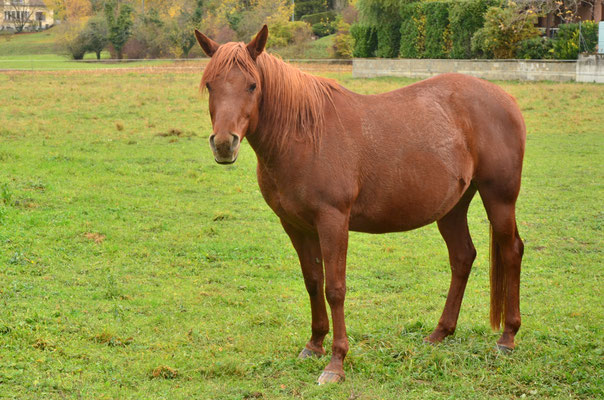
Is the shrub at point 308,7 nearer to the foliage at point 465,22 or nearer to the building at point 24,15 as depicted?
the foliage at point 465,22

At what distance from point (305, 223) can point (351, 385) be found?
1.13 metres

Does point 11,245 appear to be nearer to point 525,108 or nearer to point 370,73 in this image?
point 525,108

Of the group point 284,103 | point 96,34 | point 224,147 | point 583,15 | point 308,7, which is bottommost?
point 224,147

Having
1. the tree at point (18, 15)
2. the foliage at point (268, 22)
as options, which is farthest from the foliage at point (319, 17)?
the tree at point (18, 15)

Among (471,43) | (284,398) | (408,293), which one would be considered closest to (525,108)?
(471,43)

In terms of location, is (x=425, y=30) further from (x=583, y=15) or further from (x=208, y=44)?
(x=208, y=44)

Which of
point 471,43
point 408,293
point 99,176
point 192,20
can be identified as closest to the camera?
point 408,293

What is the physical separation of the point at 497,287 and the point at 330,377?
1684mm

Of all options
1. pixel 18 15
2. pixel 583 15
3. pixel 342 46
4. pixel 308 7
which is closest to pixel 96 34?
pixel 342 46

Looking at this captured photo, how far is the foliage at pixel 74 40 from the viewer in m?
51.6

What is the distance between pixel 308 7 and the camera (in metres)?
65.1

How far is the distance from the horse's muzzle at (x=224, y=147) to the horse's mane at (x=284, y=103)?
460 millimetres

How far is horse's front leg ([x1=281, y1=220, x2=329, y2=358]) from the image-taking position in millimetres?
4875

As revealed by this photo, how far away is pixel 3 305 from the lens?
5.77 m
